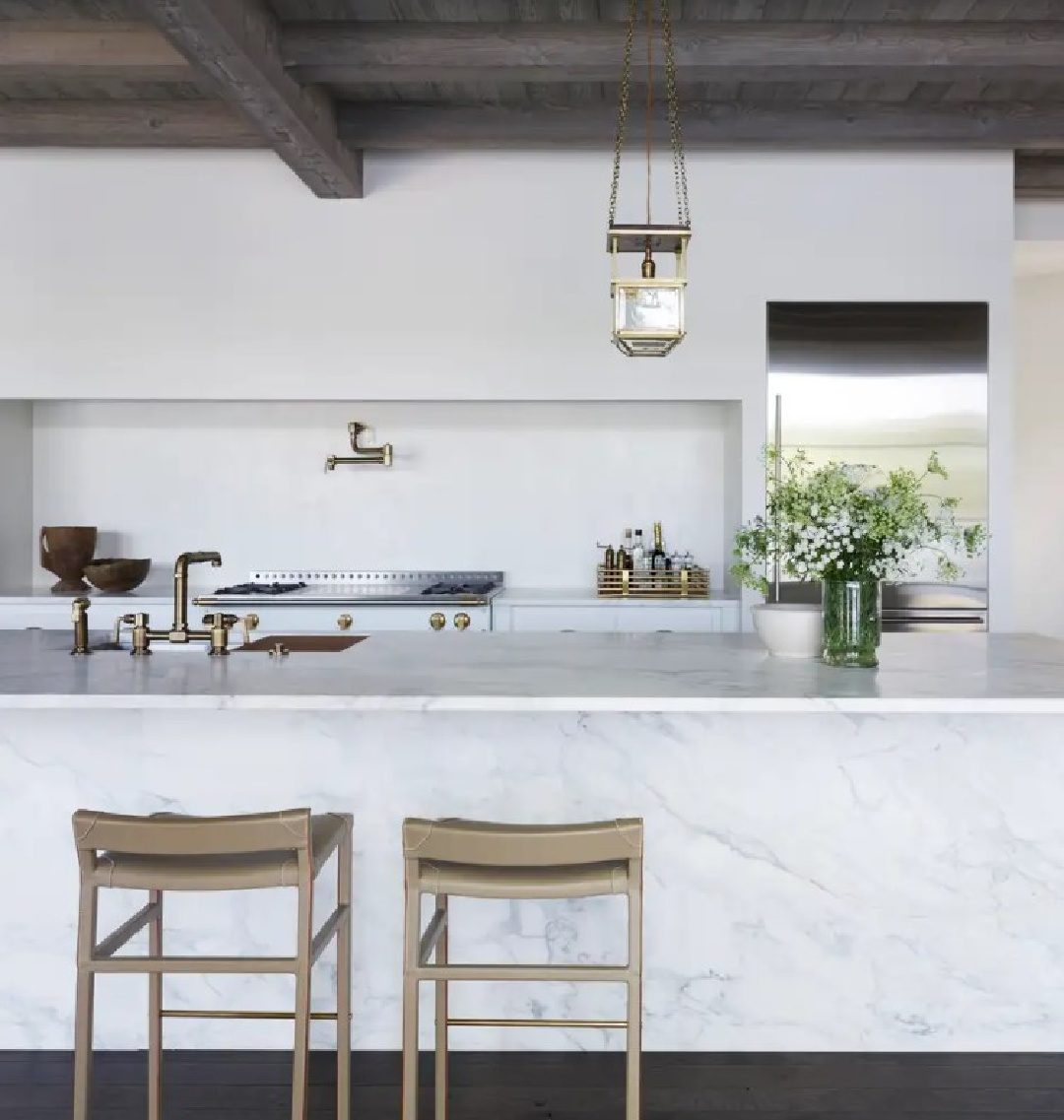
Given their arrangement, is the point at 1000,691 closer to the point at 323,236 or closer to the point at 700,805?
the point at 700,805

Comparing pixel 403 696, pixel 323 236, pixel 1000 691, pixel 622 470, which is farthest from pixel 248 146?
pixel 1000 691

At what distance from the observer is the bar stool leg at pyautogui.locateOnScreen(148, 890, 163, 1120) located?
85.0 inches

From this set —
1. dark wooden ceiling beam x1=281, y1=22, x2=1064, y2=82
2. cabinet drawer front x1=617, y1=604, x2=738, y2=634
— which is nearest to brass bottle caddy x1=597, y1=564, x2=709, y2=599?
cabinet drawer front x1=617, y1=604, x2=738, y2=634

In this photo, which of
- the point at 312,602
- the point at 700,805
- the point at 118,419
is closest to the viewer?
the point at 700,805

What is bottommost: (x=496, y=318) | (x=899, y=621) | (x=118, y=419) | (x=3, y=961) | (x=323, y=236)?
(x=3, y=961)

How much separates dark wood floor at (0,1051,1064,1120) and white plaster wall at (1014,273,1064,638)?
4.57m

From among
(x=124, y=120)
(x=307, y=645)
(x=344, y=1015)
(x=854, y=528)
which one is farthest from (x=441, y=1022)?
(x=124, y=120)

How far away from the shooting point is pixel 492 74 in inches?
149

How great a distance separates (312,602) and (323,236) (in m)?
1.58

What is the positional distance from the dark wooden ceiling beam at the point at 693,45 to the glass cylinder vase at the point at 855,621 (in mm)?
2046

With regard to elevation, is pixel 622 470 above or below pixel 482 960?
above

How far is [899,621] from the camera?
4.44 m

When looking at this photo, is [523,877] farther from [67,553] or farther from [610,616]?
[67,553]

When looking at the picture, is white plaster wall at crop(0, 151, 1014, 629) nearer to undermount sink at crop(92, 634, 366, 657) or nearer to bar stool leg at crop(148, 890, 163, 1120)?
undermount sink at crop(92, 634, 366, 657)
